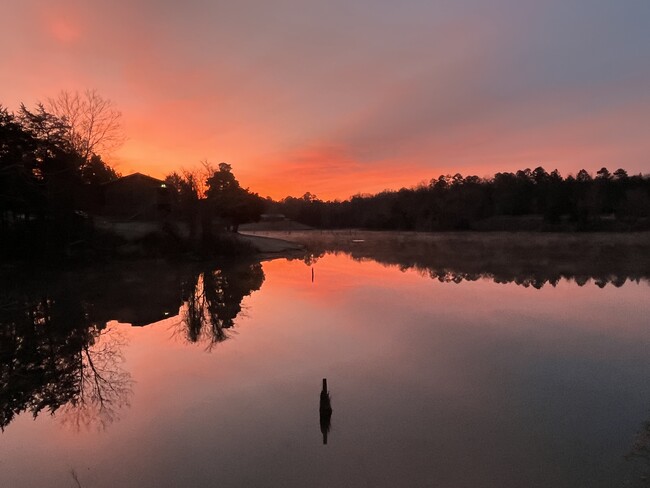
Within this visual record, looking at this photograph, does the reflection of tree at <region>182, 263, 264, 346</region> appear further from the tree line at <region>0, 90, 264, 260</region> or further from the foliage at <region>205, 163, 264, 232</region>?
the foliage at <region>205, 163, 264, 232</region>

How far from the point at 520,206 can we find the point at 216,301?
9873cm

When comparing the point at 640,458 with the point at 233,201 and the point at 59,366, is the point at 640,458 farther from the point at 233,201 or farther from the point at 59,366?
the point at 233,201

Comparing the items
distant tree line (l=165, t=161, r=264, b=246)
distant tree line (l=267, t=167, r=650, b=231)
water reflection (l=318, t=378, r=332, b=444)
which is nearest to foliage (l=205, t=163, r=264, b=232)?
distant tree line (l=165, t=161, r=264, b=246)

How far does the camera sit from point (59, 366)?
37.0ft

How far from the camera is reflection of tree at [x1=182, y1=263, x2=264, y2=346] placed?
49.7 ft

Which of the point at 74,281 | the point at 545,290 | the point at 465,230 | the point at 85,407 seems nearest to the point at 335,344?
the point at 85,407

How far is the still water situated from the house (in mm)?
27150

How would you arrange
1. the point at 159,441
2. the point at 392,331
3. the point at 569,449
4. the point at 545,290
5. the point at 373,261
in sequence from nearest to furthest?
the point at 569,449, the point at 159,441, the point at 392,331, the point at 545,290, the point at 373,261

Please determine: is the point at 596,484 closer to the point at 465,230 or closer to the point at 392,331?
the point at 392,331

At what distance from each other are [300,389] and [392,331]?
5601 millimetres

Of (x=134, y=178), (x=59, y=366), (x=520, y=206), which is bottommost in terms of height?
(x=59, y=366)

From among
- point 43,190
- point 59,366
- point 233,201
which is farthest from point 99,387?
point 233,201

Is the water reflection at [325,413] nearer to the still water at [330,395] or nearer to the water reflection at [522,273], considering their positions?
the still water at [330,395]

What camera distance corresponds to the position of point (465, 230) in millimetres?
100875
